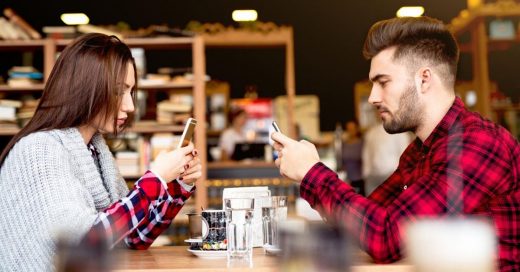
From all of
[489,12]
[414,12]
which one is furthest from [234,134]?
[414,12]

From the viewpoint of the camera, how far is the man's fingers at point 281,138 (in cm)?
188

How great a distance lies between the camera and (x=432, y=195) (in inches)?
65.7

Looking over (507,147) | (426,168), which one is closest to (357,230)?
(426,168)

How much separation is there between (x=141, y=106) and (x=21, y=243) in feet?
11.3

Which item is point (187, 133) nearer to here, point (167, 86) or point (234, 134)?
point (167, 86)

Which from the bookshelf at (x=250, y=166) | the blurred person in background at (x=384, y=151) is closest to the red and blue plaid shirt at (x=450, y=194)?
the bookshelf at (x=250, y=166)

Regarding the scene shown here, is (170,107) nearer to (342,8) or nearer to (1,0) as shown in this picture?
(342,8)

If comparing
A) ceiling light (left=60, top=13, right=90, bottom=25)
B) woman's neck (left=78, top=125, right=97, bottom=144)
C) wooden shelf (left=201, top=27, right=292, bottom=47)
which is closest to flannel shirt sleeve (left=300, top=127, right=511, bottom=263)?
woman's neck (left=78, top=125, right=97, bottom=144)

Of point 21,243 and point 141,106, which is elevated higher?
point 141,106

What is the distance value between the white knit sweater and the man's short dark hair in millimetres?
1060

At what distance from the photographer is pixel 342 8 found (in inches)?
248

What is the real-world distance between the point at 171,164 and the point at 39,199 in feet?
1.37

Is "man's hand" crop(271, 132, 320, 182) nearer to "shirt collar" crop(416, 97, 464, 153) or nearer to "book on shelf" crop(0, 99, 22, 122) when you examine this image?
"shirt collar" crop(416, 97, 464, 153)

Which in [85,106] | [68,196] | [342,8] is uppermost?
[342,8]
